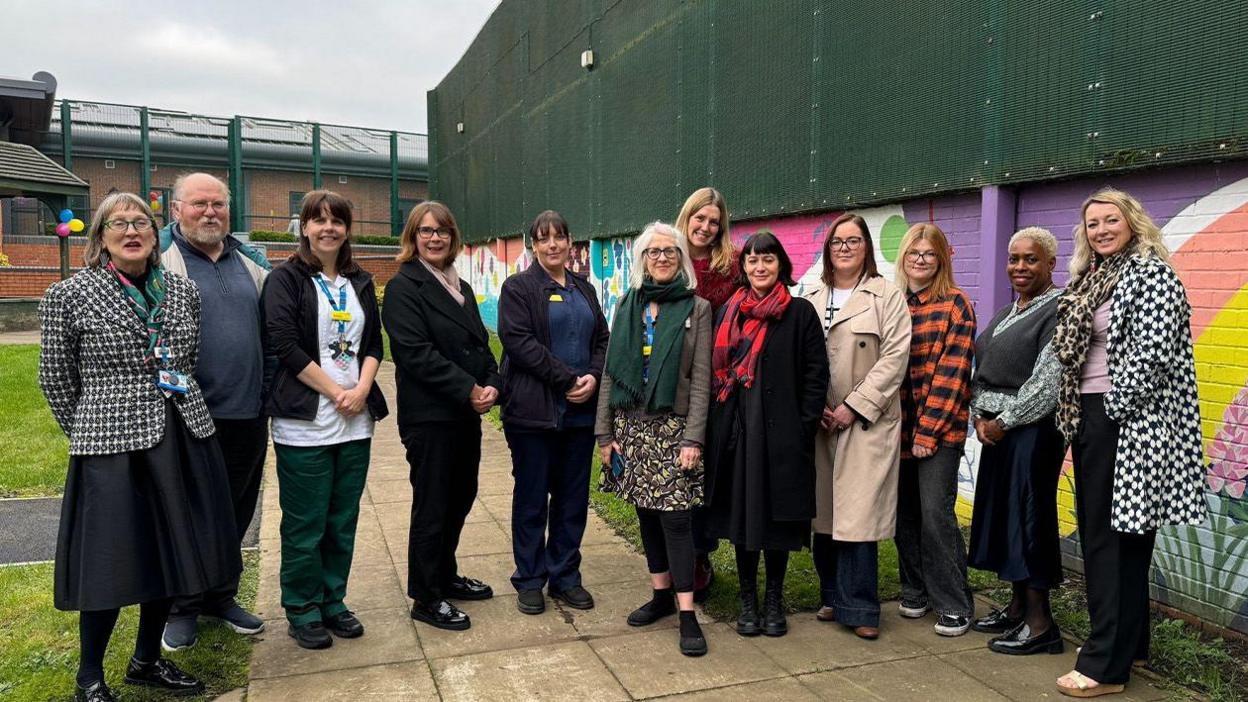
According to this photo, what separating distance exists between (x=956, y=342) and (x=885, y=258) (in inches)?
90.4

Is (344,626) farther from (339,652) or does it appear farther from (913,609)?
(913,609)

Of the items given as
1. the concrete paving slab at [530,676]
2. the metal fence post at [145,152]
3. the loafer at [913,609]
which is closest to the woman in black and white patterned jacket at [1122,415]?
the loafer at [913,609]

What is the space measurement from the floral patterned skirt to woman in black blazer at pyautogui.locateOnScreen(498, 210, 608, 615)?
0.43 metres

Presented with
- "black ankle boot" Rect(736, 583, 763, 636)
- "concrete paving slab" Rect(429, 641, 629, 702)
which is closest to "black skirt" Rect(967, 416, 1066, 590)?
"black ankle boot" Rect(736, 583, 763, 636)

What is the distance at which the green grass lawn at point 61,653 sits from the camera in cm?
353

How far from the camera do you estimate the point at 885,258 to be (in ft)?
20.5

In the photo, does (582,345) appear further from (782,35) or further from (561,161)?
(561,161)

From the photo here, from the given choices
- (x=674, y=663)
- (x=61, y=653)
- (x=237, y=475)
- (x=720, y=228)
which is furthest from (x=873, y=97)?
(x=61, y=653)

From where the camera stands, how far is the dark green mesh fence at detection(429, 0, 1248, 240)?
4.21 meters

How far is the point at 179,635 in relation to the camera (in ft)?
12.9

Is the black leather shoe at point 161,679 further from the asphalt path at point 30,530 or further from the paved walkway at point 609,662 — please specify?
the asphalt path at point 30,530

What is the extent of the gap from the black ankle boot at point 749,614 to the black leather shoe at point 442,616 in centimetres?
129

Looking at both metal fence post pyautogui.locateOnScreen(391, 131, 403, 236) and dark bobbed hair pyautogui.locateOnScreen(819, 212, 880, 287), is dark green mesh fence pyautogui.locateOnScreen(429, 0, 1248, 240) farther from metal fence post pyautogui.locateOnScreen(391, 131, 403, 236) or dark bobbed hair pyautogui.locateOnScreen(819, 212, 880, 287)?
metal fence post pyautogui.locateOnScreen(391, 131, 403, 236)

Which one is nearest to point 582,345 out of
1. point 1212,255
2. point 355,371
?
point 355,371
